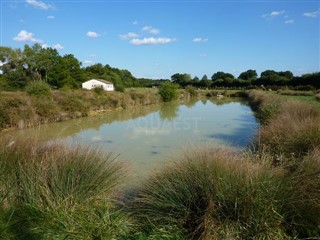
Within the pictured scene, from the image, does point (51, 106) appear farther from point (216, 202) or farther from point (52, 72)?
point (52, 72)

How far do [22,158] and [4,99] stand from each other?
1253cm

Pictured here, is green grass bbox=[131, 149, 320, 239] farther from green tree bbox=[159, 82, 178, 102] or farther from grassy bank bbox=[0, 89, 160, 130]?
green tree bbox=[159, 82, 178, 102]

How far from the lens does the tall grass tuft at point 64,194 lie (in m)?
3.16

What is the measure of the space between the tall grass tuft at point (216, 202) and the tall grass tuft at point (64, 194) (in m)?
0.43

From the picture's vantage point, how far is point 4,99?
15.4m

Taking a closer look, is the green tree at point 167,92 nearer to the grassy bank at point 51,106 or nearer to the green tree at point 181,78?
the grassy bank at point 51,106

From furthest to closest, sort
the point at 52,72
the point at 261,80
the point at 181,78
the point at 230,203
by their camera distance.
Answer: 1. the point at 181,78
2. the point at 261,80
3. the point at 52,72
4. the point at 230,203

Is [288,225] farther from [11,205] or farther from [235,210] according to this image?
[11,205]

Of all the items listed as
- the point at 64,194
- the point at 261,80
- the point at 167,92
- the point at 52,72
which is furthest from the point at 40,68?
the point at 64,194

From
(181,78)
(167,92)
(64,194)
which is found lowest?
(167,92)

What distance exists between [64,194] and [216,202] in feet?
5.43

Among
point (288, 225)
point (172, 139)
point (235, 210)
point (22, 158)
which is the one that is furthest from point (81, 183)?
point (172, 139)

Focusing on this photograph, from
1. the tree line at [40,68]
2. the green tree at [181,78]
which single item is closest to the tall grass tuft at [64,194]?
the tree line at [40,68]

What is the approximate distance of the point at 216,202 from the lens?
3301 mm
